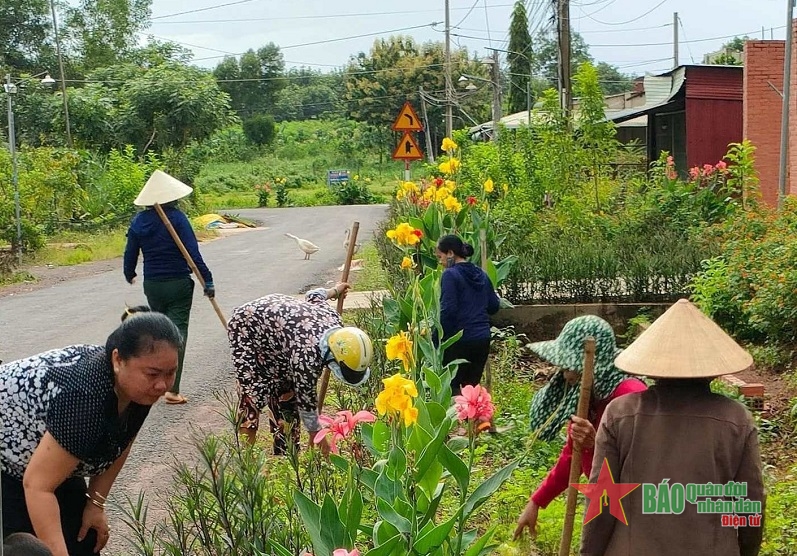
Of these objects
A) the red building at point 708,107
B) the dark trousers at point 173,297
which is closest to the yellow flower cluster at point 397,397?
the dark trousers at point 173,297

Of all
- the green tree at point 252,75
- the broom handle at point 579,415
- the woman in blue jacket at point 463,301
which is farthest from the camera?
the green tree at point 252,75

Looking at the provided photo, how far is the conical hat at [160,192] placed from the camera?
6559 millimetres

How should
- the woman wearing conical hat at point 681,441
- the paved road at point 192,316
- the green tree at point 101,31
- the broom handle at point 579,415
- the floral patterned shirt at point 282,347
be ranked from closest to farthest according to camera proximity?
1. the woman wearing conical hat at point 681,441
2. the broom handle at point 579,415
3. the floral patterned shirt at point 282,347
4. the paved road at point 192,316
5. the green tree at point 101,31

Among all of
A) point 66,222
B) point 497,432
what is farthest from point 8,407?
point 66,222

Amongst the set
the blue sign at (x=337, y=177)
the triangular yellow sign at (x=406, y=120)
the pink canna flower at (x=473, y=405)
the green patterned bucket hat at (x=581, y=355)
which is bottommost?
the pink canna flower at (x=473, y=405)

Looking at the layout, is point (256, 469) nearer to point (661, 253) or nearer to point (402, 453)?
point (402, 453)

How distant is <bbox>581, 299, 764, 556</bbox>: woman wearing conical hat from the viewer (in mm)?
2508

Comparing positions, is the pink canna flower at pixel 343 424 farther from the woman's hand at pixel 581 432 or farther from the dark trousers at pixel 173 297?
the dark trousers at pixel 173 297

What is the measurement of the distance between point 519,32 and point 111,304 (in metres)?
44.1

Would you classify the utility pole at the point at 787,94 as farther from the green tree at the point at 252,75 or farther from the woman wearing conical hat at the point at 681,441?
the green tree at the point at 252,75

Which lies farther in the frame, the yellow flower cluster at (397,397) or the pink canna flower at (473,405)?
the pink canna flower at (473,405)

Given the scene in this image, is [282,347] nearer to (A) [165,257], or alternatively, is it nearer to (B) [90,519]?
(B) [90,519]

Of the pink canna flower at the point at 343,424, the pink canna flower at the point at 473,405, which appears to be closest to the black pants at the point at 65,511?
the pink canna flower at the point at 343,424

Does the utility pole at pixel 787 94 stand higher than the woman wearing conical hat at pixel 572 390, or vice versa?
the utility pole at pixel 787 94
